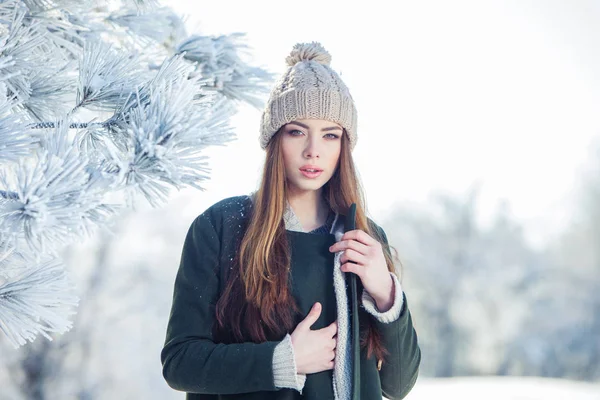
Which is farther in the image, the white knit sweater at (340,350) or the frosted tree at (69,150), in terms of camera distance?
the white knit sweater at (340,350)

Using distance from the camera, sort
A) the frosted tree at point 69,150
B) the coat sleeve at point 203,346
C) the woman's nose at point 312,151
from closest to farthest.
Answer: the frosted tree at point 69,150
the coat sleeve at point 203,346
the woman's nose at point 312,151

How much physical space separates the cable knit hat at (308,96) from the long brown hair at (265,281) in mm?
34

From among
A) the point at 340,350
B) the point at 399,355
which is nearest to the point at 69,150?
the point at 340,350

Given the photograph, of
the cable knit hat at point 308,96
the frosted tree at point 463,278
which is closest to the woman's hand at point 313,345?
the cable knit hat at point 308,96

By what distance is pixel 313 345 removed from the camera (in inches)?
36.0

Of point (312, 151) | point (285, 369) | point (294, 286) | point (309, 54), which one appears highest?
point (309, 54)

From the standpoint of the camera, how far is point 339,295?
3.17ft

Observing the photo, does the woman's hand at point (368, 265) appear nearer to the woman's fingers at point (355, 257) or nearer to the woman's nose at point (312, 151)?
the woman's fingers at point (355, 257)

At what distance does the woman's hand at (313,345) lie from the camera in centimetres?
Answer: 91

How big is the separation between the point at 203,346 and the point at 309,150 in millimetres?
381

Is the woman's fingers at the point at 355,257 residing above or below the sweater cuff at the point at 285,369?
above

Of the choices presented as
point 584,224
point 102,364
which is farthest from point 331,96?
point 584,224

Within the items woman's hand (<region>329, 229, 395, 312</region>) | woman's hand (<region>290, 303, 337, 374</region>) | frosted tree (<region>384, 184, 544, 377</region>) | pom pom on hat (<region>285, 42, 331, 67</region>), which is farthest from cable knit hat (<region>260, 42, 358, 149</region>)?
frosted tree (<region>384, 184, 544, 377</region>)

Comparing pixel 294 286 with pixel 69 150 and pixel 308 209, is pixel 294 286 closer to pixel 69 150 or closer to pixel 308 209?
pixel 308 209
